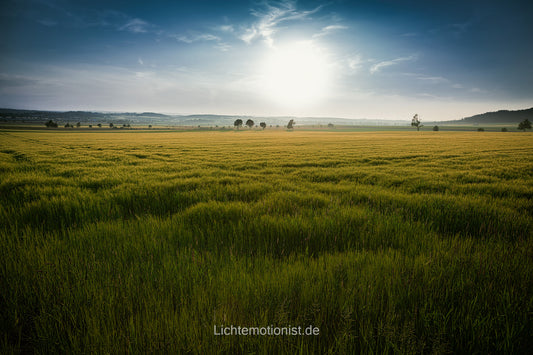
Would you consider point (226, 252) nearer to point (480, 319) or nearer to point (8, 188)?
point (480, 319)

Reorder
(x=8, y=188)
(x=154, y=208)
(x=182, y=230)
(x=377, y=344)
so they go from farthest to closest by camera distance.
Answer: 1. (x=8, y=188)
2. (x=154, y=208)
3. (x=182, y=230)
4. (x=377, y=344)

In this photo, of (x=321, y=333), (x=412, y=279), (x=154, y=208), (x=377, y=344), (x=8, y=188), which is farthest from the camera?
(x=8, y=188)

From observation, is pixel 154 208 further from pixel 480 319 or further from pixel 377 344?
pixel 480 319

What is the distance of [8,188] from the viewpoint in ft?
20.9

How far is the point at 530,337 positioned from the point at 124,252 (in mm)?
3729

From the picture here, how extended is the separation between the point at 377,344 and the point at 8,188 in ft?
31.5

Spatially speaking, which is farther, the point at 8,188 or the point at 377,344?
the point at 8,188

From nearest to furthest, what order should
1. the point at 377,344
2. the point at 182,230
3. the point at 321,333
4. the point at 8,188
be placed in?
the point at 377,344 → the point at 321,333 → the point at 182,230 → the point at 8,188

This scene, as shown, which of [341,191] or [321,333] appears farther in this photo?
[341,191]

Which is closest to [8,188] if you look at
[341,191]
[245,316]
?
[245,316]

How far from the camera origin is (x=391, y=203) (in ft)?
17.2

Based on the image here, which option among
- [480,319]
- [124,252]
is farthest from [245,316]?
[124,252]

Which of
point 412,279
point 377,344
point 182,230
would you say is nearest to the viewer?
point 377,344

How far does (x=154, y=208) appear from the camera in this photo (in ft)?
16.3
